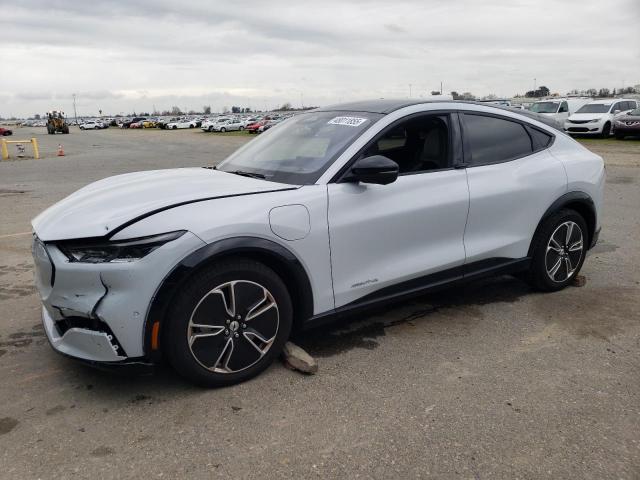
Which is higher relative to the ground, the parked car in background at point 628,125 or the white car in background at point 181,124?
the white car in background at point 181,124

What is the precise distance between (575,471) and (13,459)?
252 cm

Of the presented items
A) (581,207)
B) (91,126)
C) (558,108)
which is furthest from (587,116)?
(91,126)

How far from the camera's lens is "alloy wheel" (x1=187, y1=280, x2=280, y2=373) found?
2930mm

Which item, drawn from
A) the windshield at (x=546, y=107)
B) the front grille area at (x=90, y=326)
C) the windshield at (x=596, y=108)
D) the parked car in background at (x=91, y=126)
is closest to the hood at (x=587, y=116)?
the windshield at (x=596, y=108)

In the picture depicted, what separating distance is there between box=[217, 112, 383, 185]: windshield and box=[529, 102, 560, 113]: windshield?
24757 mm

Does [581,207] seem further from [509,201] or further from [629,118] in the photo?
[629,118]

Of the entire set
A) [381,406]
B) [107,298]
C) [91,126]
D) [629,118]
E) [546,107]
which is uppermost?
[91,126]

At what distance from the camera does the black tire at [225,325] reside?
286cm

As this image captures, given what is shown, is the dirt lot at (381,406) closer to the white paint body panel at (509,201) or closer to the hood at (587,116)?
the white paint body panel at (509,201)

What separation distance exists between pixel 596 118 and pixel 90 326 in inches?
962

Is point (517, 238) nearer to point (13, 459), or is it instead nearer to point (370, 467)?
point (370, 467)

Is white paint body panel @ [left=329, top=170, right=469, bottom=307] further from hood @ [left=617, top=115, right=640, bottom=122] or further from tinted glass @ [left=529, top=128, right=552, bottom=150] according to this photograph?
hood @ [left=617, top=115, right=640, bottom=122]

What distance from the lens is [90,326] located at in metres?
2.85

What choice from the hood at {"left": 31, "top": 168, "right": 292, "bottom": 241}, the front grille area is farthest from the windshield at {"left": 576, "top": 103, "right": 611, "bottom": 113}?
the front grille area
